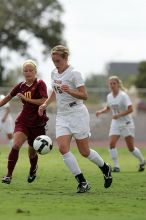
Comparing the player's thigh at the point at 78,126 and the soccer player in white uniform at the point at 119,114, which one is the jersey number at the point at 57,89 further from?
the soccer player in white uniform at the point at 119,114

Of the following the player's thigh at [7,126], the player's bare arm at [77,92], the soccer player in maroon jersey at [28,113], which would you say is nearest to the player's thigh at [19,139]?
the soccer player in maroon jersey at [28,113]

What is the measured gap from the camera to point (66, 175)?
16844 mm

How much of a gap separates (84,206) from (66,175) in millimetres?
5882

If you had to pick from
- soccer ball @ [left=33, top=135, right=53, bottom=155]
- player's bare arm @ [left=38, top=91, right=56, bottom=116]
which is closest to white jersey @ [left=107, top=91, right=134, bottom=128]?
soccer ball @ [left=33, top=135, right=53, bottom=155]

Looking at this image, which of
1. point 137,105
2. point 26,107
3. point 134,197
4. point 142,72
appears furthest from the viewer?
point 142,72

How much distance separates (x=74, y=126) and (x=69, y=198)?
1372mm

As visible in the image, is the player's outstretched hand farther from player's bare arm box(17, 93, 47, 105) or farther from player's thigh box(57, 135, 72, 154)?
player's thigh box(57, 135, 72, 154)

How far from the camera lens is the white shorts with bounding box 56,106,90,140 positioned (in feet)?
42.0

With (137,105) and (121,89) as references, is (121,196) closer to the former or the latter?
(121,89)

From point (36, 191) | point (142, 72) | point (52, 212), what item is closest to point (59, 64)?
point (36, 191)

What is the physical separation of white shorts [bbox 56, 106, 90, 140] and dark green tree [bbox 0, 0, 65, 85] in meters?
65.3

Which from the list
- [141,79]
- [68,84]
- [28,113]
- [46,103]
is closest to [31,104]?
[28,113]

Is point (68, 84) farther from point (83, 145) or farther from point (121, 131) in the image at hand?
point (121, 131)

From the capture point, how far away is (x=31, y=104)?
46.0ft
